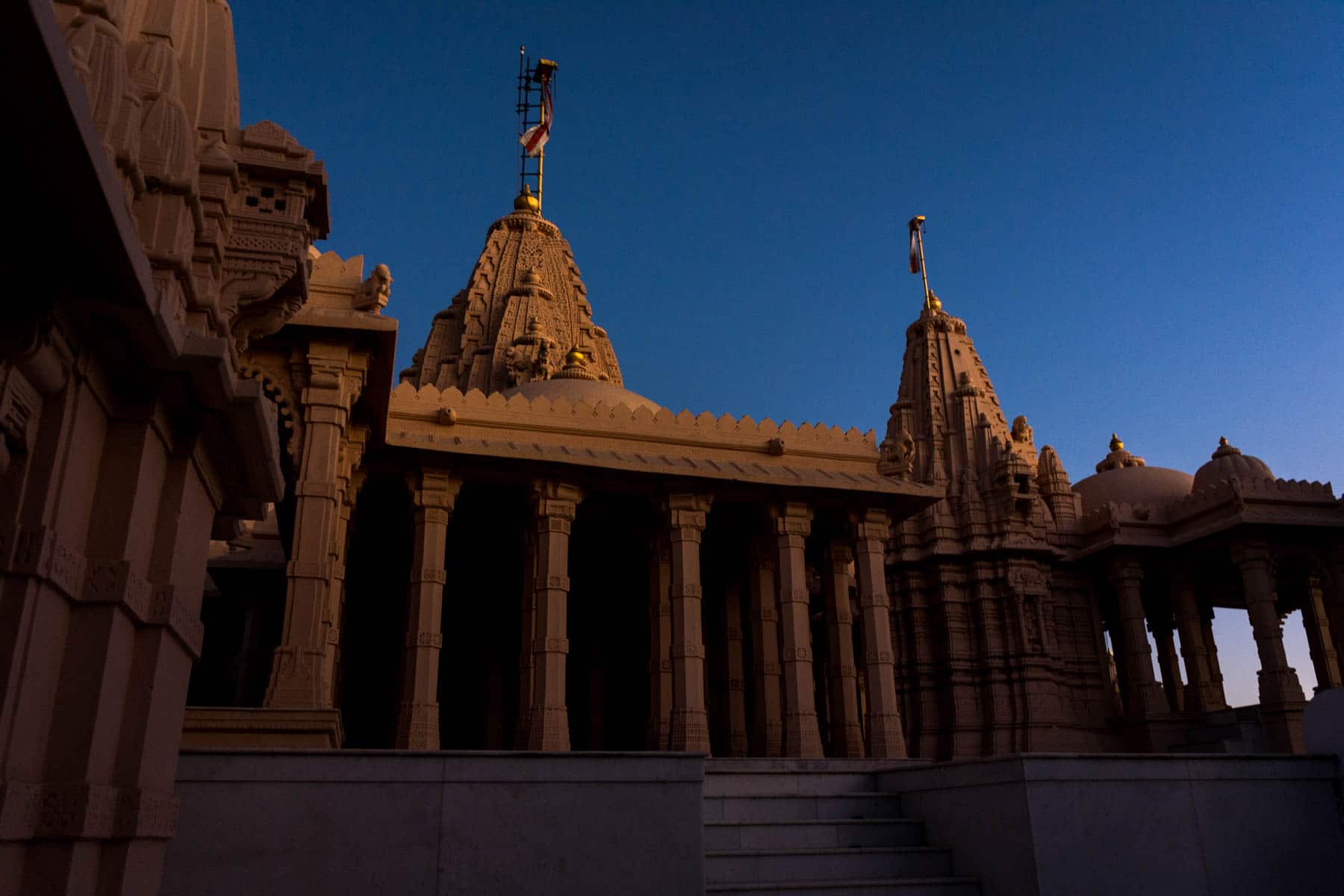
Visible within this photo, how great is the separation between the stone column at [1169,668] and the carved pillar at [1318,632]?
3.14m

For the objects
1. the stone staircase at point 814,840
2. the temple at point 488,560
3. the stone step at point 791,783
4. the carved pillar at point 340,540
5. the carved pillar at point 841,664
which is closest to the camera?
the temple at point 488,560

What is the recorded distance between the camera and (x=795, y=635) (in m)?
17.0

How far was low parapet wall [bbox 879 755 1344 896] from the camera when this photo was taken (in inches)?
345

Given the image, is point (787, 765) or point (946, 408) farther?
point (946, 408)

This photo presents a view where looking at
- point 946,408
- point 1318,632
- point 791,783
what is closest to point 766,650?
point 791,783

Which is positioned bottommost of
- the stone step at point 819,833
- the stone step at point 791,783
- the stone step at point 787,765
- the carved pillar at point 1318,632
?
the stone step at point 819,833

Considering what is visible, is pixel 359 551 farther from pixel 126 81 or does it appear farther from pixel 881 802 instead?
pixel 126 81

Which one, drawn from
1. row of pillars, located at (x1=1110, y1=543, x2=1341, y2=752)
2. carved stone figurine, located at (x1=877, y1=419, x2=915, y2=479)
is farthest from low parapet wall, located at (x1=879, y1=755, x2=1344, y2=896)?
row of pillars, located at (x1=1110, y1=543, x2=1341, y2=752)

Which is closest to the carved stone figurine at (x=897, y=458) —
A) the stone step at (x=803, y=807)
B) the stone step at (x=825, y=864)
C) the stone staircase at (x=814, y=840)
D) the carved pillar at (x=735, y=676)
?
the carved pillar at (x=735, y=676)

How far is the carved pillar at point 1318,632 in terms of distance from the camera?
83.4 ft

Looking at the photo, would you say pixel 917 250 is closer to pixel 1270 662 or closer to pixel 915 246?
pixel 915 246

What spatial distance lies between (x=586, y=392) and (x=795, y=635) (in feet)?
28.0

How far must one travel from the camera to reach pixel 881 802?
1110cm

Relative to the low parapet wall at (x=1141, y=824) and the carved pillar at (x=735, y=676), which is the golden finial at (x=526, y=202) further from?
the low parapet wall at (x=1141, y=824)
